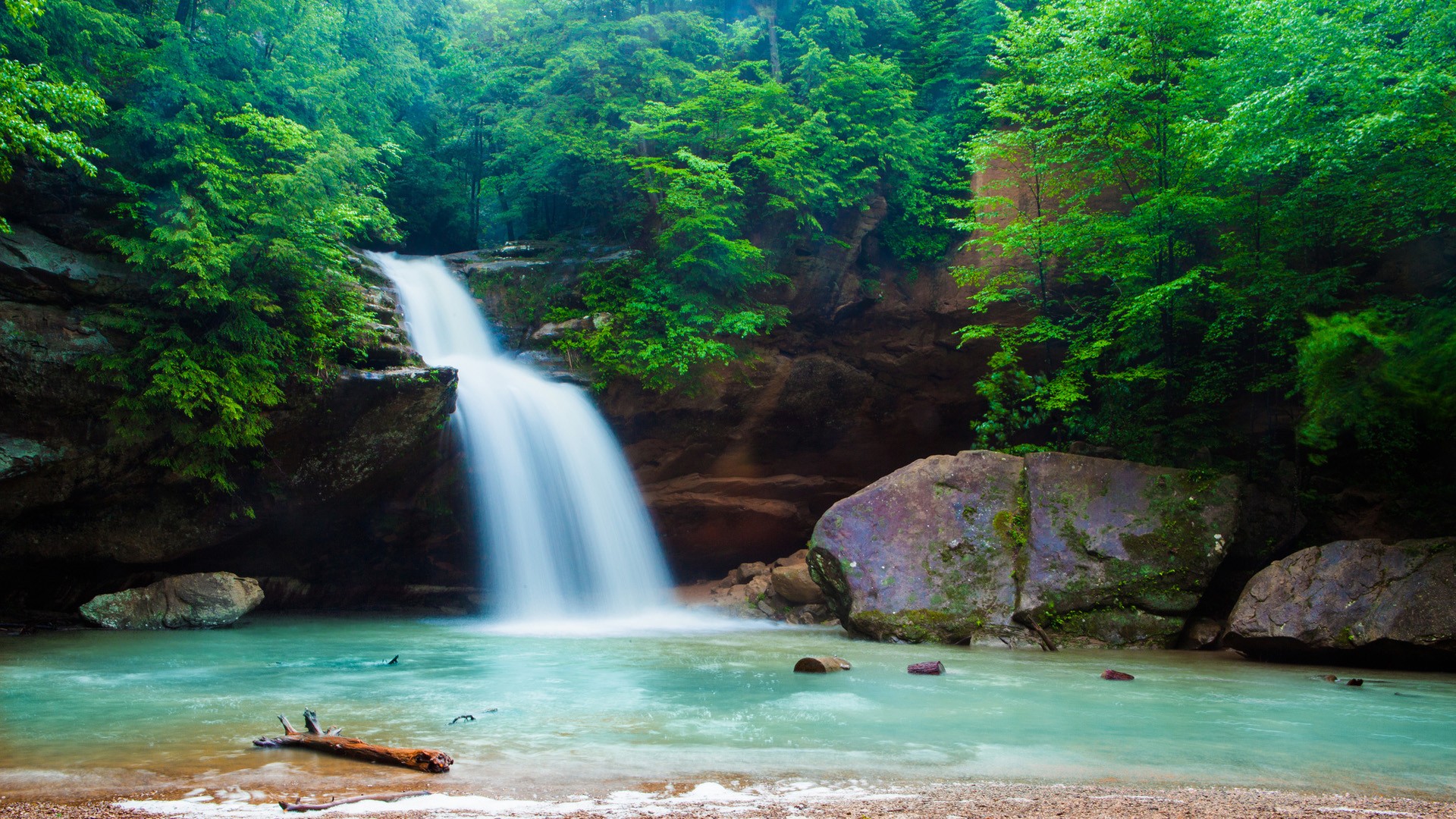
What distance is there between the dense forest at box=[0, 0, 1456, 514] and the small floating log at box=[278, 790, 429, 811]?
9.60m

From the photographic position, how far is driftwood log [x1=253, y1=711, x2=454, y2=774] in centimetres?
448

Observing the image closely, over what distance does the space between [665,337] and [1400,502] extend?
12632mm

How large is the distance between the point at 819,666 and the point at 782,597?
294 inches

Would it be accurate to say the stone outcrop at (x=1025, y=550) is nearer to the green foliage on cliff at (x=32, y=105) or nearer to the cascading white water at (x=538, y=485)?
the cascading white water at (x=538, y=485)

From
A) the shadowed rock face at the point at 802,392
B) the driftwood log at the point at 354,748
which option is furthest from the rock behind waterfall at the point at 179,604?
the driftwood log at the point at 354,748

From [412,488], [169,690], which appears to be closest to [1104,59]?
[412,488]

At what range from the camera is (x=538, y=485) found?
16047 millimetres

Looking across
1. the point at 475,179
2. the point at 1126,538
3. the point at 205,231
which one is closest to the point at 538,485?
the point at 205,231

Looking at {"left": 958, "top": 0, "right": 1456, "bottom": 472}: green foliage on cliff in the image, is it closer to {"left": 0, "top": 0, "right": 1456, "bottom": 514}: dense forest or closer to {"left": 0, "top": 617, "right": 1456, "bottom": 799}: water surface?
{"left": 0, "top": 0, "right": 1456, "bottom": 514}: dense forest

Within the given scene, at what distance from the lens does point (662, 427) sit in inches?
700

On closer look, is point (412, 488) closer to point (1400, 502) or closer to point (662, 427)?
point (662, 427)

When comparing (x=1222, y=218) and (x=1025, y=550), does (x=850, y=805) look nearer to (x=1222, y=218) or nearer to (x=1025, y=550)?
(x=1025, y=550)

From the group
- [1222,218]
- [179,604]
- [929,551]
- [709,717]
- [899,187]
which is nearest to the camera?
[709,717]

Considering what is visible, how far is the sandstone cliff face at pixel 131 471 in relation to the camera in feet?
37.6
